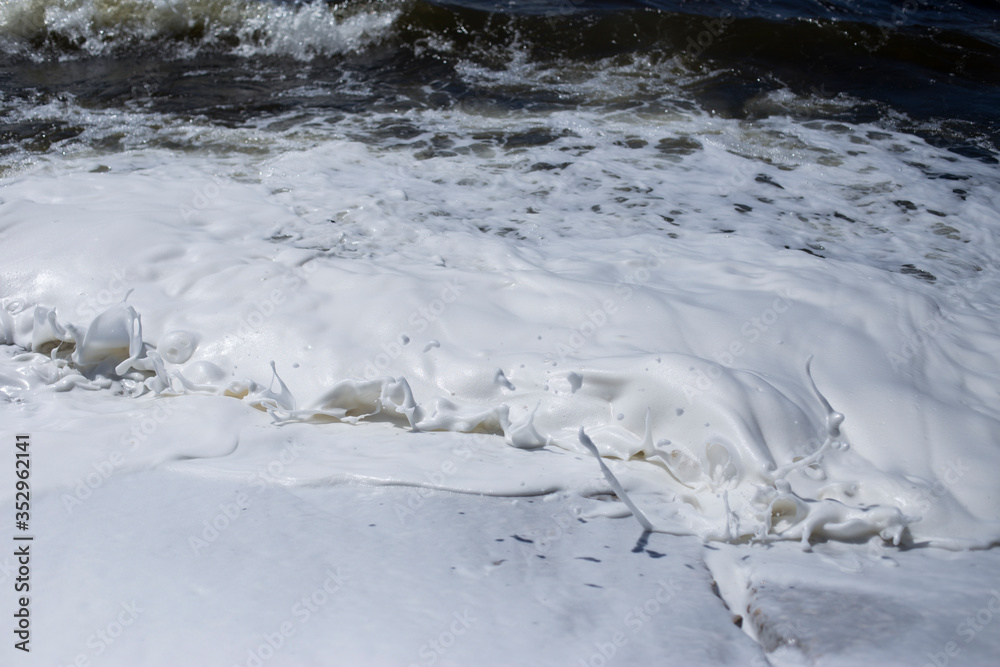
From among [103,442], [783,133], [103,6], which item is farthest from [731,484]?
[103,6]

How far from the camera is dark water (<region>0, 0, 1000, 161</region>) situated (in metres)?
5.82

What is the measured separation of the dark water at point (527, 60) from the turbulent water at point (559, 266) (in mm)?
64

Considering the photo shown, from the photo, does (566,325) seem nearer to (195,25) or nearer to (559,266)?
(559,266)

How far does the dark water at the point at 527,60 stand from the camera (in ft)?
19.1

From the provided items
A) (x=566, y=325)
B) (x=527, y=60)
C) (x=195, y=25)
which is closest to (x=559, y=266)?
(x=566, y=325)

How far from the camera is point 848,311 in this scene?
8.76 ft

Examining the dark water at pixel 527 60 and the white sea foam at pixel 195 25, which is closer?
the dark water at pixel 527 60

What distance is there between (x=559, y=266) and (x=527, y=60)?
4.50 metres

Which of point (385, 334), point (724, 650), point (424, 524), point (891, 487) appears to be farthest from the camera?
point (385, 334)

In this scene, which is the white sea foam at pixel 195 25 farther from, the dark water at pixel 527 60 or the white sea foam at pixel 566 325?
the white sea foam at pixel 566 325

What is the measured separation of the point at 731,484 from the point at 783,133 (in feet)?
13.1

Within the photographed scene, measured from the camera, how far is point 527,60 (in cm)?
702

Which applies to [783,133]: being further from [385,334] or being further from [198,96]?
[198,96]

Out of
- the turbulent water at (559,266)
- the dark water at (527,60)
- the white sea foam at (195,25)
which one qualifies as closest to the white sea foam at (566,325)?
the turbulent water at (559,266)
